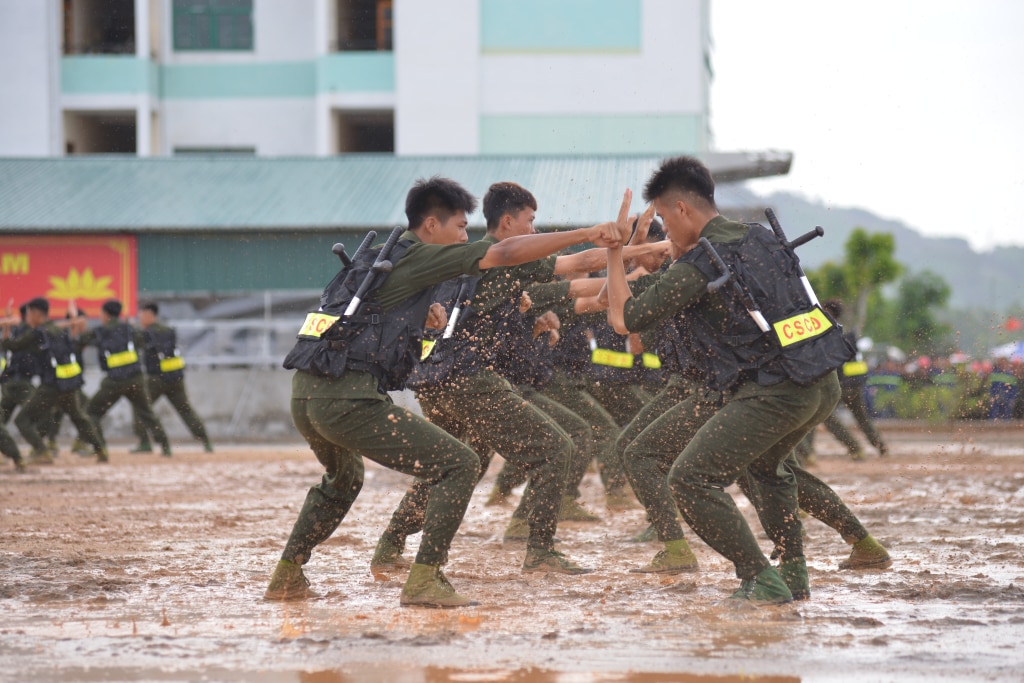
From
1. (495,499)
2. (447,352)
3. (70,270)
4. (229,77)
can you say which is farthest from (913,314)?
(447,352)

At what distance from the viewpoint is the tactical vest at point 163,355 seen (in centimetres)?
1745

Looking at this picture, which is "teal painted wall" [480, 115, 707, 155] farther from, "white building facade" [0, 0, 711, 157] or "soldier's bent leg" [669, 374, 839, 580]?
"soldier's bent leg" [669, 374, 839, 580]

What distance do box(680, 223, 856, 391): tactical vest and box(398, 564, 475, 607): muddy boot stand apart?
1.53 meters

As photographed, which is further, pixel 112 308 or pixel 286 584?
pixel 112 308

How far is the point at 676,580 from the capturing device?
6672 mm

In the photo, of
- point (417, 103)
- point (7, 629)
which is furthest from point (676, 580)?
point (417, 103)

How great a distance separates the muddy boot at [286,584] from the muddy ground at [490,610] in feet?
0.38

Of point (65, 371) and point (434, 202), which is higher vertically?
point (434, 202)

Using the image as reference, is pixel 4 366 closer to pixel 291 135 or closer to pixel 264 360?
pixel 264 360

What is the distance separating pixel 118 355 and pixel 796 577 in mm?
12587

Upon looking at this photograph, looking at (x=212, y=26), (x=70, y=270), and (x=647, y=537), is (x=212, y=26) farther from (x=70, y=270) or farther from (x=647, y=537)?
(x=647, y=537)

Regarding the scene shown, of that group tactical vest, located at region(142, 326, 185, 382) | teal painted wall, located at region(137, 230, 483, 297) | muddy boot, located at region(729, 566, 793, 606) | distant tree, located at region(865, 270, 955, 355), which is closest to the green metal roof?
teal painted wall, located at region(137, 230, 483, 297)

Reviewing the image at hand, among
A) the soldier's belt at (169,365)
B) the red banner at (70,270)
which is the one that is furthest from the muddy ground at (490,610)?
the red banner at (70,270)

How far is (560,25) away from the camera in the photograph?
31.7 m
